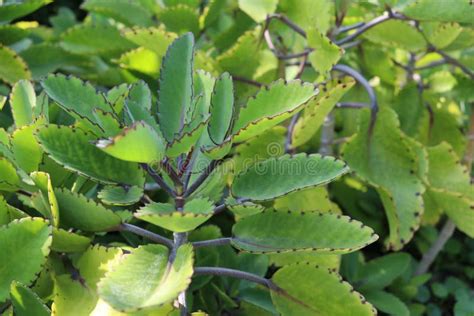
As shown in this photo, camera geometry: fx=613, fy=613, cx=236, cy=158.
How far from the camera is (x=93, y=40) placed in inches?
46.3

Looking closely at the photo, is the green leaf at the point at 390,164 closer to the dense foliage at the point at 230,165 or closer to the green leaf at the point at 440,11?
the dense foliage at the point at 230,165

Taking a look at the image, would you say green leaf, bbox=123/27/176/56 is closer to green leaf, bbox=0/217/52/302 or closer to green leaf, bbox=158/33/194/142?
green leaf, bbox=158/33/194/142

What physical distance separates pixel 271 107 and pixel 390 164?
16.6 inches

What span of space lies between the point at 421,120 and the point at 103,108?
712 mm

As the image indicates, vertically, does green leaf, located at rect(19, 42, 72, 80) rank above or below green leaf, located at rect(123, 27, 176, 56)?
below

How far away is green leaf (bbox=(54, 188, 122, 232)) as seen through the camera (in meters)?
0.67

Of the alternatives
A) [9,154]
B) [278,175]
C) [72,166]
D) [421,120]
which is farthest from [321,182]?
[421,120]

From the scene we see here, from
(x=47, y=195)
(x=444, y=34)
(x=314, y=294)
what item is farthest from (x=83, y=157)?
(x=444, y=34)

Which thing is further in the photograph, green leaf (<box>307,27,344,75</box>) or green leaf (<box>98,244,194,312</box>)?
green leaf (<box>307,27,344,75</box>)

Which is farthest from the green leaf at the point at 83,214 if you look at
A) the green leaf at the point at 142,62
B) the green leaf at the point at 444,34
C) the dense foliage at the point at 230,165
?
the green leaf at the point at 444,34

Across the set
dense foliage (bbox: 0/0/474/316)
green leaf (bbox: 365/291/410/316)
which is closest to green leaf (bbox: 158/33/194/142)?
dense foliage (bbox: 0/0/474/316)

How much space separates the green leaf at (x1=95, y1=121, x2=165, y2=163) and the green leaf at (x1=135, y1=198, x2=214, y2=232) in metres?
0.05

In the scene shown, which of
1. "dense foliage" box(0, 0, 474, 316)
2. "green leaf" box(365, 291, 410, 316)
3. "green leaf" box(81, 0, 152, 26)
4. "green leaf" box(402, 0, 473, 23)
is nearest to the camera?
"dense foliage" box(0, 0, 474, 316)

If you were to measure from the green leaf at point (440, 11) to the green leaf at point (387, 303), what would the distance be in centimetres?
46
